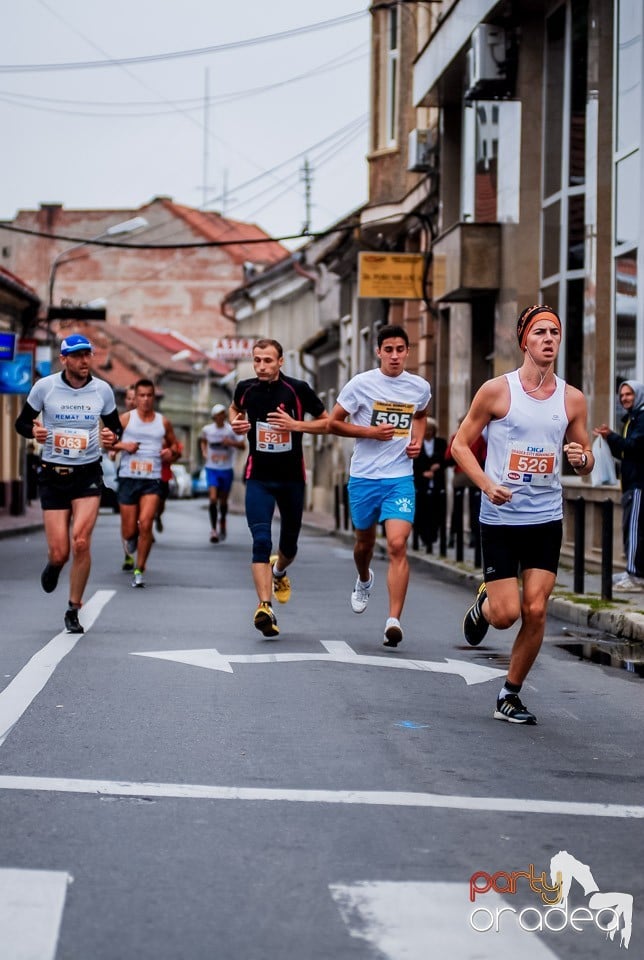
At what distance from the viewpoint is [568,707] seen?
8.06 meters

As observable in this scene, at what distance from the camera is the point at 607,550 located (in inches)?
518

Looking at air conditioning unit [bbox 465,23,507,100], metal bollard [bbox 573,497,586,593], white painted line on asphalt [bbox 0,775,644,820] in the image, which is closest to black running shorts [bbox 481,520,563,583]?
white painted line on asphalt [bbox 0,775,644,820]

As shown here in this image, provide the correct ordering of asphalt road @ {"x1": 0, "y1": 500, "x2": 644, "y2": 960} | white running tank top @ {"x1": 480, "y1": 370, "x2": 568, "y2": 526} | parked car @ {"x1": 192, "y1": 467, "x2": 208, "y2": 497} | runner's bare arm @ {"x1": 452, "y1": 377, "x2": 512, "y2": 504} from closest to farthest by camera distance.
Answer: asphalt road @ {"x1": 0, "y1": 500, "x2": 644, "y2": 960} → runner's bare arm @ {"x1": 452, "y1": 377, "x2": 512, "y2": 504} → white running tank top @ {"x1": 480, "y1": 370, "x2": 568, "y2": 526} → parked car @ {"x1": 192, "y1": 467, "x2": 208, "y2": 497}

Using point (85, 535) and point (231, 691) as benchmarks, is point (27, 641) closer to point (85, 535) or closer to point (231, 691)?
point (85, 535)

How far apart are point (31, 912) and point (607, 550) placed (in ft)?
31.6

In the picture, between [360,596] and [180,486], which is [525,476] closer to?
[360,596]

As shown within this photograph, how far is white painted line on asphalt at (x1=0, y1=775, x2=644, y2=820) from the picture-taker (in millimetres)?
5441

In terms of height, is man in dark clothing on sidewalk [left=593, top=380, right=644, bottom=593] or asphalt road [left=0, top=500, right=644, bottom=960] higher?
man in dark clothing on sidewalk [left=593, top=380, right=644, bottom=593]

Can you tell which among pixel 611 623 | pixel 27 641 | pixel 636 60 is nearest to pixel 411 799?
pixel 27 641

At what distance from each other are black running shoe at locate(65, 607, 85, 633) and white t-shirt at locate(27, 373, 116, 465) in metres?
0.98

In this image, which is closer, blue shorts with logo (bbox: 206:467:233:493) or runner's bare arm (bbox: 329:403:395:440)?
runner's bare arm (bbox: 329:403:395:440)

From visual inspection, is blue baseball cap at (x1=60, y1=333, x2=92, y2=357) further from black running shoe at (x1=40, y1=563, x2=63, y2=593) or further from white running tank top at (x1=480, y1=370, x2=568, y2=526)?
white running tank top at (x1=480, y1=370, x2=568, y2=526)

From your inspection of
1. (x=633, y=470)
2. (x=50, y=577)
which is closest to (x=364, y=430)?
(x=50, y=577)

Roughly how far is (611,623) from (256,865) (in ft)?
26.0
